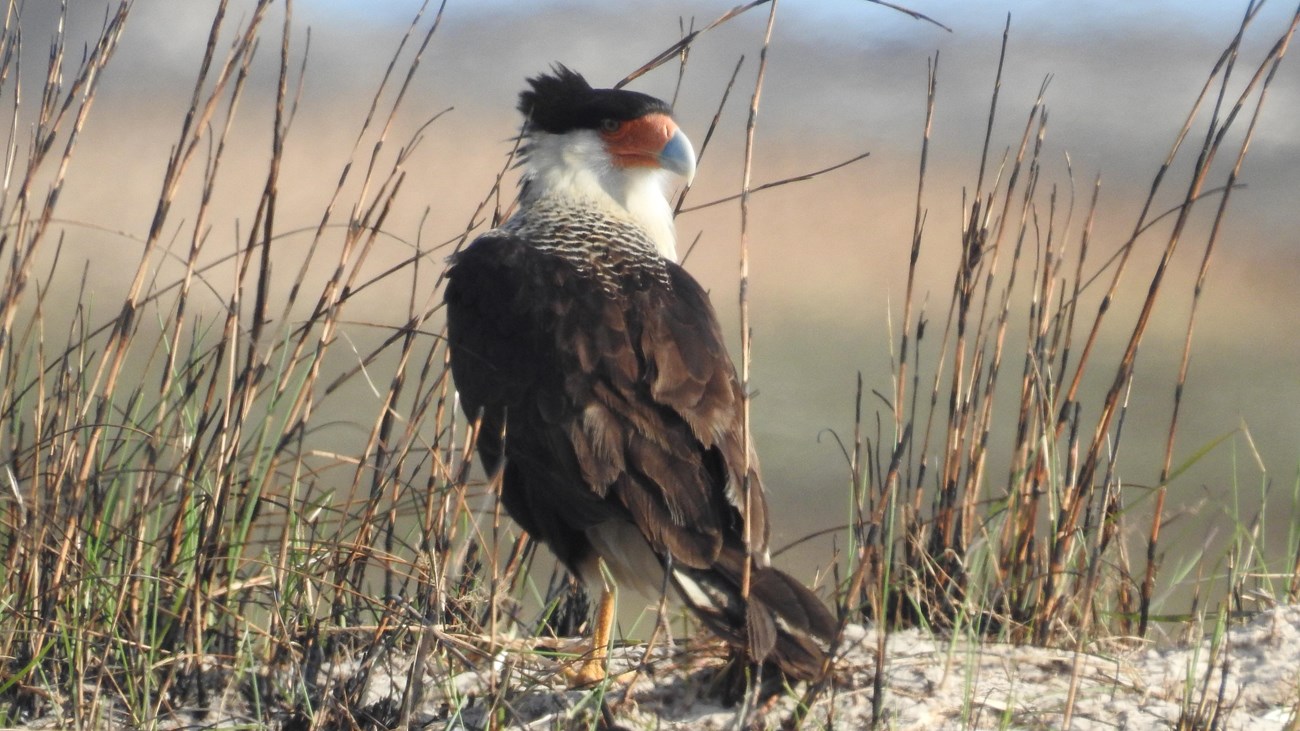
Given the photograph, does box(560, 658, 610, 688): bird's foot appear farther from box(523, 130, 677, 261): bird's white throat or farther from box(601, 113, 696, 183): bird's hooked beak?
box(601, 113, 696, 183): bird's hooked beak

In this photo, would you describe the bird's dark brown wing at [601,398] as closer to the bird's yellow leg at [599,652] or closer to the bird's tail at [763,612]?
the bird's tail at [763,612]

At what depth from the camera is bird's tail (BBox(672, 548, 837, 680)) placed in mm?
2232

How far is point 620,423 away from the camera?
2607mm

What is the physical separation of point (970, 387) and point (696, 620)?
805mm

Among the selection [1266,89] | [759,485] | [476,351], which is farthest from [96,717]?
[1266,89]

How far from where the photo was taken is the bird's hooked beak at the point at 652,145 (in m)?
3.24

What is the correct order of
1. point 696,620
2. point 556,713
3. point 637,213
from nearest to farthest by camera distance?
1. point 556,713
2. point 696,620
3. point 637,213

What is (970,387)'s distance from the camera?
9.44ft

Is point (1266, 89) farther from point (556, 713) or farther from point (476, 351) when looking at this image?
point (556, 713)

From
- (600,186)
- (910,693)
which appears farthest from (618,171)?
(910,693)

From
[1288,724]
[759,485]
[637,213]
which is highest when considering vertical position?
[637,213]

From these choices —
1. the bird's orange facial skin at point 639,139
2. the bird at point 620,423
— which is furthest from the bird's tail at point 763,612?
the bird's orange facial skin at point 639,139

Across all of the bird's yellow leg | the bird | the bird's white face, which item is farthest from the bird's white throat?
the bird's yellow leg

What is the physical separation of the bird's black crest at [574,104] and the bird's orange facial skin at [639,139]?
0.03 metres
